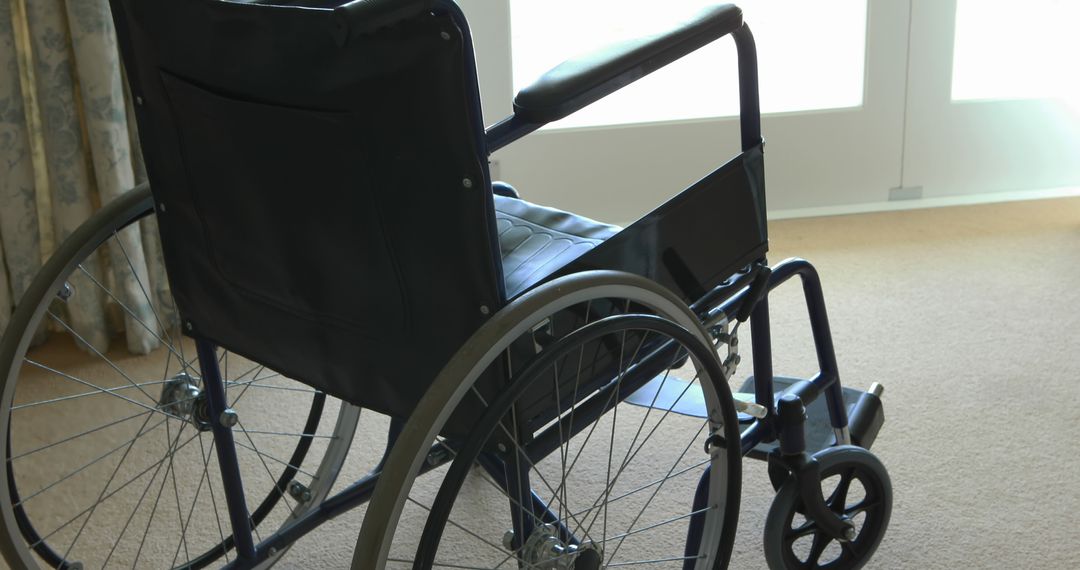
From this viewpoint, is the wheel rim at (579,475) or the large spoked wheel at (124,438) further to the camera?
the large spoked wheel at (124,438)

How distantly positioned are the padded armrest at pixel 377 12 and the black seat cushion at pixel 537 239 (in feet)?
1.15

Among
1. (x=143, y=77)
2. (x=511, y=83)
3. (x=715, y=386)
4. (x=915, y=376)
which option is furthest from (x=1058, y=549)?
(x=511, y=83)

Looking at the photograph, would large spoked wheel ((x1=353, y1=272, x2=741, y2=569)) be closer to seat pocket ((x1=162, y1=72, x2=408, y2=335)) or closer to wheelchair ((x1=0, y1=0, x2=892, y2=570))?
wheelchair ((x1=0, y1=0, x2=892, y2=570))

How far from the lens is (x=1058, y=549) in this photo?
1.53 metres

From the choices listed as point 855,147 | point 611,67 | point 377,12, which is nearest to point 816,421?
point 611,67

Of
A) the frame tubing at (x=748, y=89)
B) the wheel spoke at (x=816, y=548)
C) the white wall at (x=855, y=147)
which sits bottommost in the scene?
the wheel spoke at (x=816, y=548)

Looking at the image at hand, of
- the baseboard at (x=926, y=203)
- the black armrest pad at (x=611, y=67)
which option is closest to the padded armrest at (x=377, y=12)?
the black armrest pad at (x=611, y=67)

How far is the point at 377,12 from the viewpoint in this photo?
3.00 ft

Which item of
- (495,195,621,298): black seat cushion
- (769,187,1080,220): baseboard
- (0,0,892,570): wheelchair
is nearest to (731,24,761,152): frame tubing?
(0,0,892,570): wheelchair

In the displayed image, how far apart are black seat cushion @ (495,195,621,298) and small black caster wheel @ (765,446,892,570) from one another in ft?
1.24

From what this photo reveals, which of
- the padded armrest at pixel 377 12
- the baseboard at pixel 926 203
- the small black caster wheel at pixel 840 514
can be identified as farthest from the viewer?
the baseboard at pixel 926 203

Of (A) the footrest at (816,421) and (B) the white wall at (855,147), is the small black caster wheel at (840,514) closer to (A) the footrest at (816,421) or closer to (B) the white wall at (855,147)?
(A) the footrest at (816,421)

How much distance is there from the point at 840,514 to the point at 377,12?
0.90m

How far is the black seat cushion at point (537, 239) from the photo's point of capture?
4.08ft
